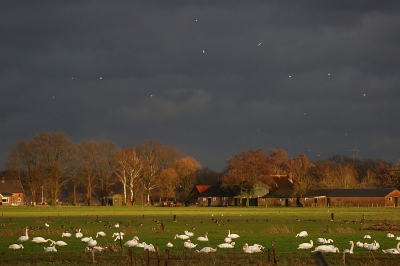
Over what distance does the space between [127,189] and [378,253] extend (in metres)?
128

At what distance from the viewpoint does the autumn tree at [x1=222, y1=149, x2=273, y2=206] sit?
136375 mm

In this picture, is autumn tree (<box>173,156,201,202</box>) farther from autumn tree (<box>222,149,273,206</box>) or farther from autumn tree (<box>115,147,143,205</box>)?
autumn tree (<box>222,149,273,206</box>)

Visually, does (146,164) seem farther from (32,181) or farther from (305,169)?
(305,169)

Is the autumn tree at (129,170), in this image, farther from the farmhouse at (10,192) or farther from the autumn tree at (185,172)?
the farmhouse at (10,192)

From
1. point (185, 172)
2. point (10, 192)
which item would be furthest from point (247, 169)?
point (10, 192)

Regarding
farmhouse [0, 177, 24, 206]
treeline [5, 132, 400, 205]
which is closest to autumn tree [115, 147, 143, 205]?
treeline [5, 132, 400, 205]

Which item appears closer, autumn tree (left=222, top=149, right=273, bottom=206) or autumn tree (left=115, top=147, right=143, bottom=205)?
autumn tree (left=222, top=149, right=273, bottom=206)

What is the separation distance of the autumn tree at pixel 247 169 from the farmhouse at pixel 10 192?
66.5 meters

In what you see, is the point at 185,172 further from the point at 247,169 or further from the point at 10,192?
the point at 10,192

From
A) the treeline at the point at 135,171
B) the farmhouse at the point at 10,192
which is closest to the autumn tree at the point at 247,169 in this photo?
the treeline at the point at 135,171

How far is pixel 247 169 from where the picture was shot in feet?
449

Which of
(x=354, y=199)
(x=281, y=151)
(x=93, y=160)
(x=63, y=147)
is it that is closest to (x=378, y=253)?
(x=354, y=199)

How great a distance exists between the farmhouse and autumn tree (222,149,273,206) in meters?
66.5

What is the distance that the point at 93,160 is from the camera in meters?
146
